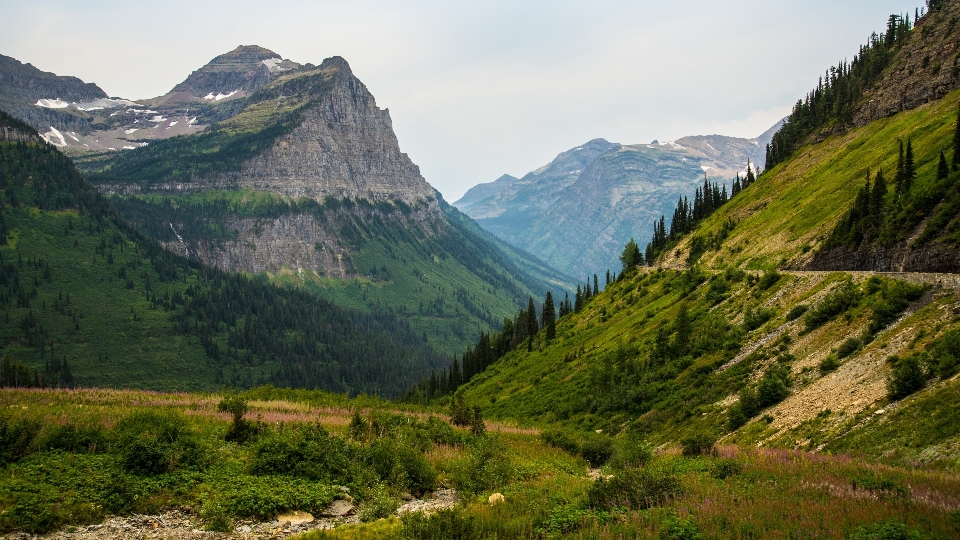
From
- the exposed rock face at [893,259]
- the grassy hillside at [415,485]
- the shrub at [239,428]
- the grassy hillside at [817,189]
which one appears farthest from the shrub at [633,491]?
the grassy hillside at [817,189]

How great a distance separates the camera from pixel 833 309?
117 feet

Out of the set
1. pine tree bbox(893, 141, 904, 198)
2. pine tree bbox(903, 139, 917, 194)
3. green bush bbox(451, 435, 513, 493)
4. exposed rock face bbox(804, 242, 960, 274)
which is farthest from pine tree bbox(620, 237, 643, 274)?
green bush bbox(451, 435, 513, 493)

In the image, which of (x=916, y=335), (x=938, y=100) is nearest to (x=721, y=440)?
(x=916, y=335)

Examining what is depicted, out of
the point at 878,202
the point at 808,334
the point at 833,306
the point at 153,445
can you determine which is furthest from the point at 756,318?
the point at 153,445

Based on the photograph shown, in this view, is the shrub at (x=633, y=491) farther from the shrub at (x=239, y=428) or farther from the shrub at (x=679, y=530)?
the shrub at (x=239, y=428)

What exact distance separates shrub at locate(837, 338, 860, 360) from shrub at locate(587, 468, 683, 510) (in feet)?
60.1

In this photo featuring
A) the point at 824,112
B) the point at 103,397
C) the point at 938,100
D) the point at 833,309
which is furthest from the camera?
the point at 824,112

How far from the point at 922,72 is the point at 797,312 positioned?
291 feet

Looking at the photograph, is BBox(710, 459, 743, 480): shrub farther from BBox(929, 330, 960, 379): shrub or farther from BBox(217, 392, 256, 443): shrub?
BBox(217, 392, 256, 443): shrub

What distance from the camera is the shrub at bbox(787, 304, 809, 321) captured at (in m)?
39.4

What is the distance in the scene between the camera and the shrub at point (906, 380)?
22766 millimetres

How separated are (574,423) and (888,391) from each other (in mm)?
29056

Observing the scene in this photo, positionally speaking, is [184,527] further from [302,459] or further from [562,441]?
[562,441]

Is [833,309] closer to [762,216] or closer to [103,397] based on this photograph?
[103,397]
